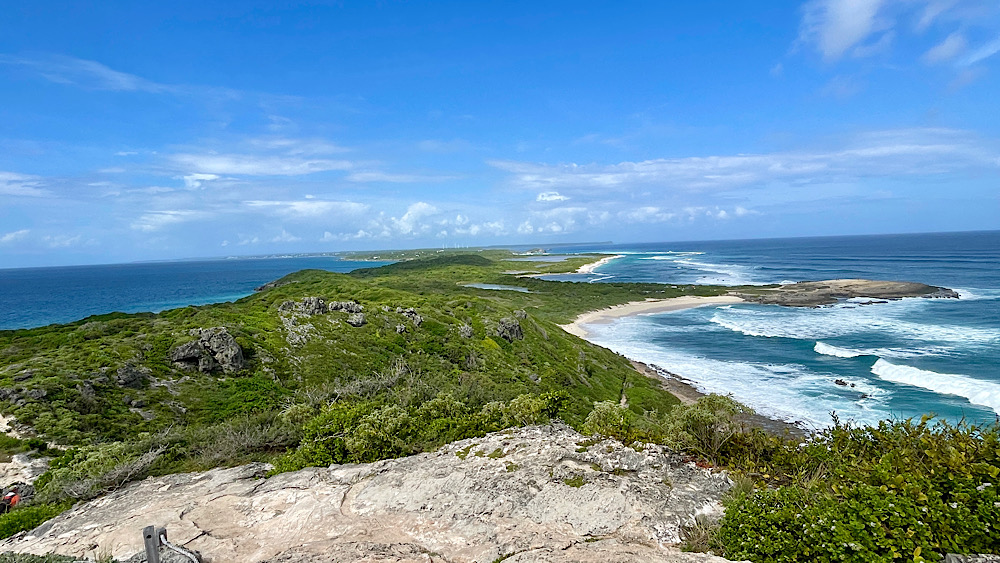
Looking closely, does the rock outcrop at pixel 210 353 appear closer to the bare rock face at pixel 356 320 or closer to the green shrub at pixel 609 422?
the bare rock face at pixel 356 320

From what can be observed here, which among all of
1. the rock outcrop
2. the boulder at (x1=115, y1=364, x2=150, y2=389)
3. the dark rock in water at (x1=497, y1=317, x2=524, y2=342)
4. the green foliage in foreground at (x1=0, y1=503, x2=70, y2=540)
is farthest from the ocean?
the boulder at (x1=115, y1=364, x2=150, y2=389)

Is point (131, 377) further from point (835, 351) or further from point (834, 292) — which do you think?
point (834, 292)

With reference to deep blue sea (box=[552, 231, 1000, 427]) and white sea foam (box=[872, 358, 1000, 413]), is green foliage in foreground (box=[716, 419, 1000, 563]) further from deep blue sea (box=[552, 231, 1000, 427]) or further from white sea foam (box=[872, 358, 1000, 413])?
white sea foam (box=[872, 358, 1000, 413])

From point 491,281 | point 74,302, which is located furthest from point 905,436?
point 74,302

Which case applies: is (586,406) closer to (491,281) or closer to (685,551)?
(685,551)

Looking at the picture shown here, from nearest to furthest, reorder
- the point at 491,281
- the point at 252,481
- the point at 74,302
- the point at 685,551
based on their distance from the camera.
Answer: the point at 685,551 → the point at 252,481 → the point at 74,302 → the point at 491,281

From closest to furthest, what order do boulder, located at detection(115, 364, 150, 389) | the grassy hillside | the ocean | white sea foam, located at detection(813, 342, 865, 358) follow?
the grassy hillside → boulder, located at detection(115, 364, 150, 389) → the ocean → white sea foam, located at detection(813, 342, 865, 358)

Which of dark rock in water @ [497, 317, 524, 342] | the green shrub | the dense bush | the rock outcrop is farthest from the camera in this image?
dark rock in water @ [497, 317, 524, 342]

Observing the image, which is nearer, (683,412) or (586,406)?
(683,412)
